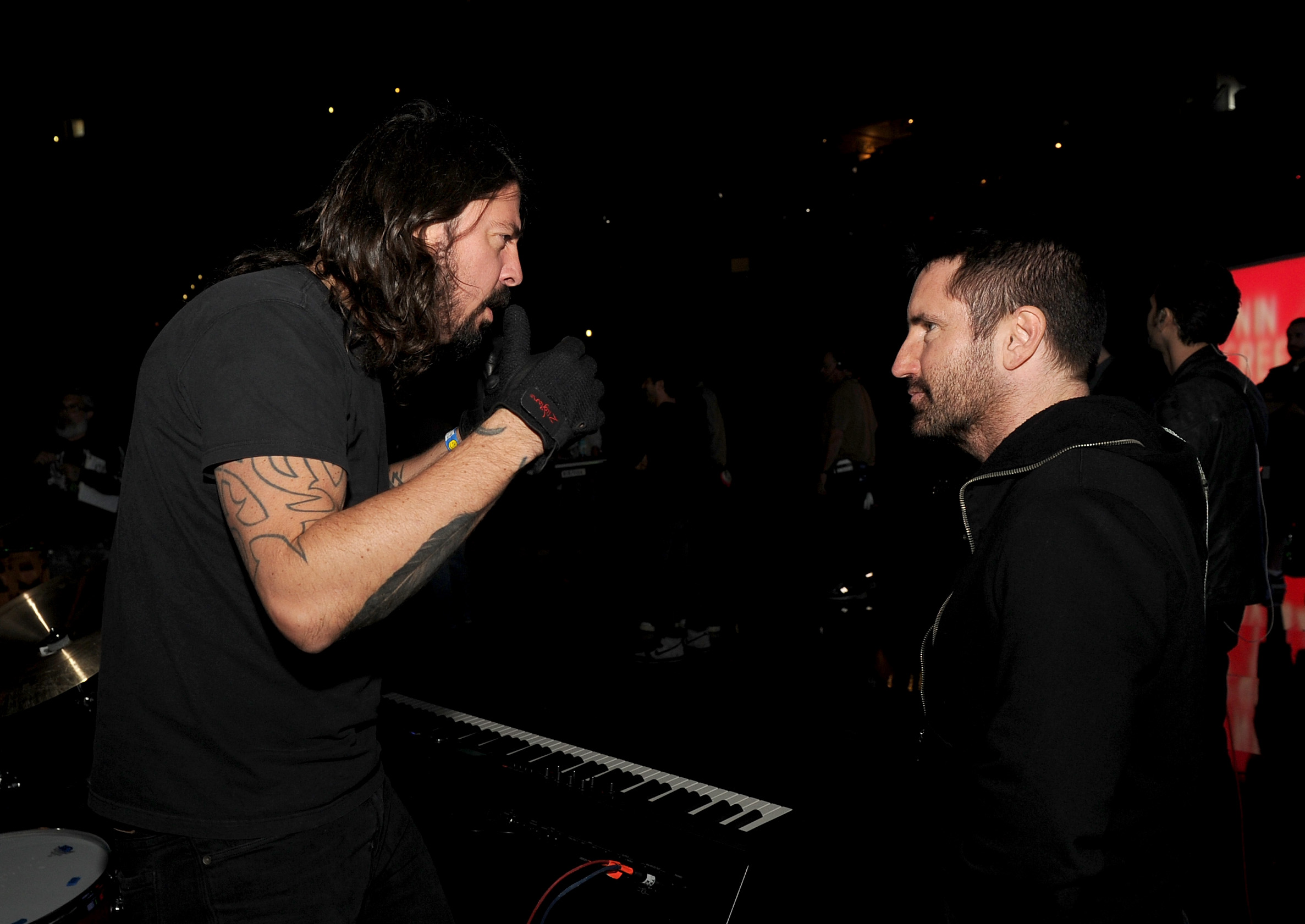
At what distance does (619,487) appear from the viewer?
846 centimetres

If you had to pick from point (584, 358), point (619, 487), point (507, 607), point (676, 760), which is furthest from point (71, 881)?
point (619, 487)

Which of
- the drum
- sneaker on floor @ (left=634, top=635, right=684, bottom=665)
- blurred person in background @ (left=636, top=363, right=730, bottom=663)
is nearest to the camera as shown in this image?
the drum

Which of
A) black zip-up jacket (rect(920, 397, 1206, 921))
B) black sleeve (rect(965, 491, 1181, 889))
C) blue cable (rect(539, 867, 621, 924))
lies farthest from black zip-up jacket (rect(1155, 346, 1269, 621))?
blue cable (rect(539, 867, 621, 924))

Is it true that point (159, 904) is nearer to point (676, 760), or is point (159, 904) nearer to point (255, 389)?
point (255, 389)

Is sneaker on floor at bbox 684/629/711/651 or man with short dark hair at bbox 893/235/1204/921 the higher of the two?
man with short dark hair at bbox 893/235/1204/921

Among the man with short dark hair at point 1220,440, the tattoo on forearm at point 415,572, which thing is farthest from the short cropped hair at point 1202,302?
A: the tattoo on forearm at point 415,572

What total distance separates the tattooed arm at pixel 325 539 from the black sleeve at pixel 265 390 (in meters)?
0.03

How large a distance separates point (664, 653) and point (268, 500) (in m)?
5.06

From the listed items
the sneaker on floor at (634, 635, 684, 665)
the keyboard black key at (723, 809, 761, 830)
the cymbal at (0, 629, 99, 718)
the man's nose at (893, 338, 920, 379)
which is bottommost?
the sneaker on floor at (634, 635, 684, 665)

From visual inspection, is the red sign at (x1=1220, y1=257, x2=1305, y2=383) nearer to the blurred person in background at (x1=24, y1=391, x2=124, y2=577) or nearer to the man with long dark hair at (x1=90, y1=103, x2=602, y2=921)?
the man with long dark hair at (x1=90, y1=103, x2=602, y2=921)

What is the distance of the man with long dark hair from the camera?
3.77 ft

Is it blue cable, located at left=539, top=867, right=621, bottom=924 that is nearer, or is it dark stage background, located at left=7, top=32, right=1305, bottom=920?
blue cable, located at left=539, top=867, right=621, bottom=924

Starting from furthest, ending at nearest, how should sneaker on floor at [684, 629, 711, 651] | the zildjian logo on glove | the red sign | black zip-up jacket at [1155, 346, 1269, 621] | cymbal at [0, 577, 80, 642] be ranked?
1. the red sign
2. sneaker on floor at [684, 629, 711, 651]
3. black zip-up jacket at [1155, 346, 1269, 621]
4. cymbal at [0, 577, 80, 642]
5. the zildjian logo on glove

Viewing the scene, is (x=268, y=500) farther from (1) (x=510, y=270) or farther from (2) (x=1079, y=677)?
(2) (x=1079, y=677)
